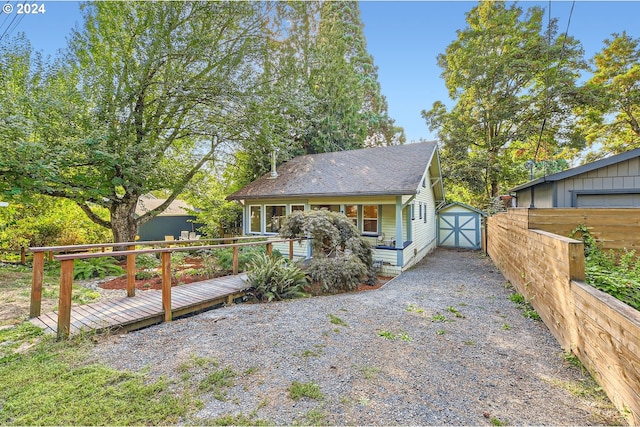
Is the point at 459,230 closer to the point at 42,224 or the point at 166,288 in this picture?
the point at 166,288

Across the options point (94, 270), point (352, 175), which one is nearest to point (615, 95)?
point (352, 175)

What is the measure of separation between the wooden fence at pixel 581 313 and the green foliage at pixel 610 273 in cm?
22

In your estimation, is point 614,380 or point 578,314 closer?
point 614,380

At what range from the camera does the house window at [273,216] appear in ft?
36.6

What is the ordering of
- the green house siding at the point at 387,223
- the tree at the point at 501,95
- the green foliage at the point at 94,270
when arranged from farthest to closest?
the tree at the point at 501,95
the green house siding at the point at 387,223
the green foliage at the point at 94,270

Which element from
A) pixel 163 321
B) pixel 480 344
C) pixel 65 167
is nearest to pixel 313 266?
pixel 163 321

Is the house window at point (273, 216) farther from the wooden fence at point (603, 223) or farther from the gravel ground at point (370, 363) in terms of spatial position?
the wooden fence at point (603, 223)

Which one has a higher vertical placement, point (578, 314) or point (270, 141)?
point (270, 141)

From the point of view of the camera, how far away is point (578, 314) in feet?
9.26

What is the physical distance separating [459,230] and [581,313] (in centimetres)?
1274

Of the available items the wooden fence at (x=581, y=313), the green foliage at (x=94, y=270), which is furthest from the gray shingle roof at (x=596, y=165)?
the green foliage at (x=94, y=270)

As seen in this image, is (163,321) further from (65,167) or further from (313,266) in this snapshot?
(65,167)

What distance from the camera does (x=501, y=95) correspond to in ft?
52.2

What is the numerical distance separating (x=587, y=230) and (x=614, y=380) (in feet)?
9.53
